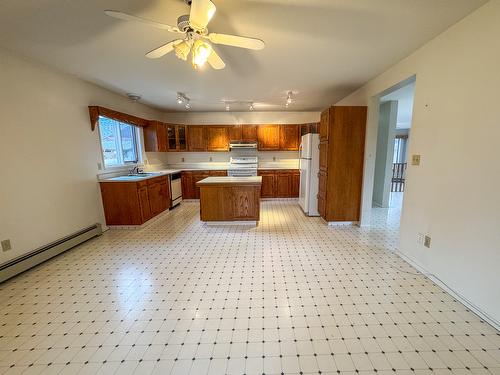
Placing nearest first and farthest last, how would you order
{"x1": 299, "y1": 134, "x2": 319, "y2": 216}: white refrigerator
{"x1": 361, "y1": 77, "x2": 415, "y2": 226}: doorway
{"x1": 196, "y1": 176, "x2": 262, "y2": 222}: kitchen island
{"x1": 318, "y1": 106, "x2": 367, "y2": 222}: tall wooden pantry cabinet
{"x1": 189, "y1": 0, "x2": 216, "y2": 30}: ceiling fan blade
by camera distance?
1. {"x1": 189, "y1": 0, "x2": 216, "y2": 30}: ceiling fan blade
2. {"x1": 318, "y1": 106, "x2": 367, "y2": 222}: tall wooden pantry cabinet
3. {"x1": 196, "y1": 176, "x2": 262, "y2": 222}: kitchen island
4. {"x1": 299, "y1": 134, "x2": 319, "y2": 216}: white refrigerator
5. {"x1": 361, "y1": 77, "x2": 415, "y2": 226}: doorway

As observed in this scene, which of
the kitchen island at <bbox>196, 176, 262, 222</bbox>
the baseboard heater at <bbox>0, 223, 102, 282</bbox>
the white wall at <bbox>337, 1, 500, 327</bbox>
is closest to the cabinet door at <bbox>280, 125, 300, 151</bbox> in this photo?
the kitchen island at <bbox>196, 176, 262, 222</bbox>

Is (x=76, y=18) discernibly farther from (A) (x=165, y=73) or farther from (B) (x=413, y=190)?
(B) (x=413, y=190)

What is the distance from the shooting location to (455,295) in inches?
74.7

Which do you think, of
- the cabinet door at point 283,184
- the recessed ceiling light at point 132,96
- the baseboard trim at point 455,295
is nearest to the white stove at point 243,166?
the cabinet door at point 283,184

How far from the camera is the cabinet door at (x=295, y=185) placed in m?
5.52

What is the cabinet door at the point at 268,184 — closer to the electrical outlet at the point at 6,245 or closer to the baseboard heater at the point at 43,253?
the baseboard heater at the point at 43,253

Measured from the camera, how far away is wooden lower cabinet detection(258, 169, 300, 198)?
5508mm

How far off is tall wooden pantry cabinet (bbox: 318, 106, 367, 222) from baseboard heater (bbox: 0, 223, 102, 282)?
388cm

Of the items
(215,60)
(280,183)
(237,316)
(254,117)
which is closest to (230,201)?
A: (280,183)

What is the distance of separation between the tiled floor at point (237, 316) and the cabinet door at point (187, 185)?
9.23 ft

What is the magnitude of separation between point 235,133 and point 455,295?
4.98 m

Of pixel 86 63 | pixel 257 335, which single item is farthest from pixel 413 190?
pixel 86 63

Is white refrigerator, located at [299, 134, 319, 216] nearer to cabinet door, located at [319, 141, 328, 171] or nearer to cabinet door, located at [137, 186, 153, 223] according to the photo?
cabinet door, located at [319, 141, 328, 171]

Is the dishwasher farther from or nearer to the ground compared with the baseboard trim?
farther from the ground
